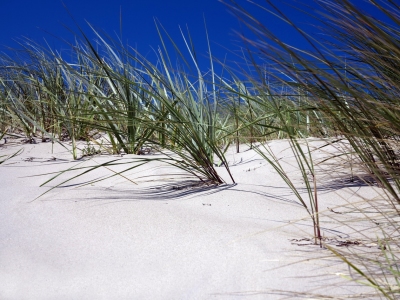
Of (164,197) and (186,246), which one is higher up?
(164,197)

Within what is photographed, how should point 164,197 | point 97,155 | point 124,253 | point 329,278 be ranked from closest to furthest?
point 329,278 → point 124,253 → point 164,197 → point 97,155

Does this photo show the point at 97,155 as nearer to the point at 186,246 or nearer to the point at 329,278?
the point at 186,246

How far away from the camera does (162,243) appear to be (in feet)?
4.19

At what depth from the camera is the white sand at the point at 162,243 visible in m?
1.04

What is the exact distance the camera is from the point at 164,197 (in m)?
1.73

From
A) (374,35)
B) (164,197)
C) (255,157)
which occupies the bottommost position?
(164,197)

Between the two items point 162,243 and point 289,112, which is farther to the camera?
point 289,112

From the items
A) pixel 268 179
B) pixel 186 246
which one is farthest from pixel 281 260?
pixel 268 179

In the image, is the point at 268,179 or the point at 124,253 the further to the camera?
the point at 268,179

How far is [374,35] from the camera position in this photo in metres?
1.12

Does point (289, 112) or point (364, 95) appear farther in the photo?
point (289, 112)

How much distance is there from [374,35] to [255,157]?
1327 millimetres

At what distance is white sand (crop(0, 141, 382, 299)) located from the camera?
3.43 ft

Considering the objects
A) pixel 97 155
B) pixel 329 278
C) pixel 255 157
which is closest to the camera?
pixel 329 278
